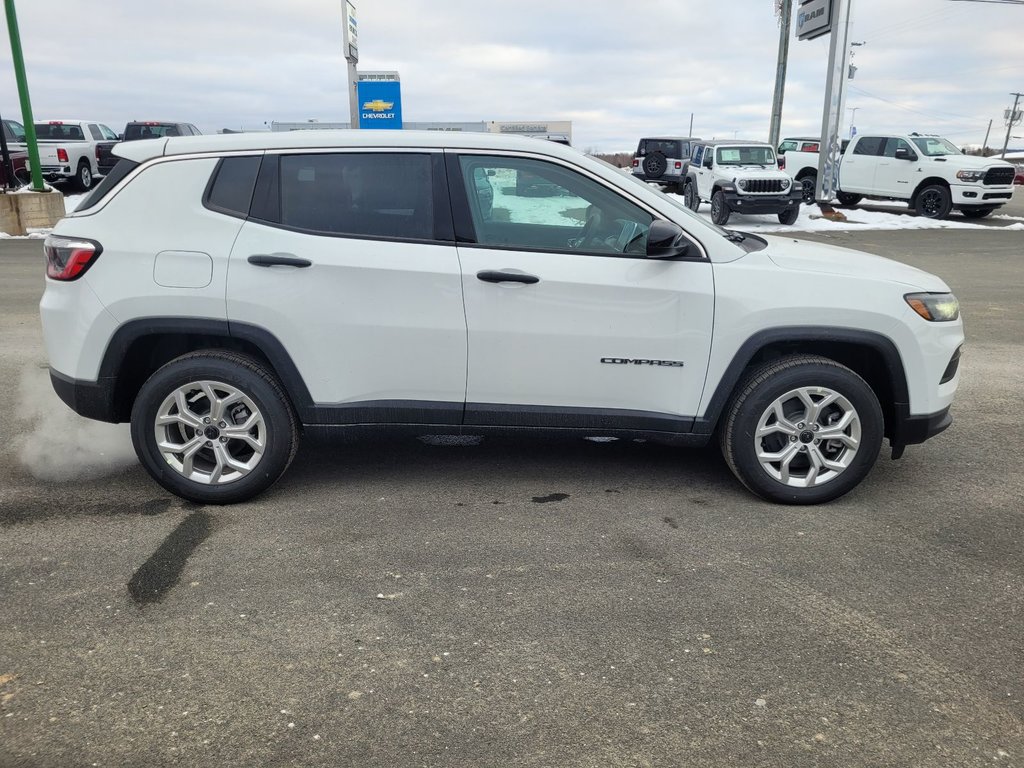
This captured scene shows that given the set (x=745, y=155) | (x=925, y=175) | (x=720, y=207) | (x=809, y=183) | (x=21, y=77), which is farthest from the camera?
(x=809, y=183)

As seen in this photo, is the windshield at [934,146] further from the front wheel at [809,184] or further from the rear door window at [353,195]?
the rear door window at [353,195]

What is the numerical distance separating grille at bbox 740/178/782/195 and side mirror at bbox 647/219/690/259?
52.5 ft

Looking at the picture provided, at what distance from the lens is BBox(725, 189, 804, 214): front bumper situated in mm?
18781

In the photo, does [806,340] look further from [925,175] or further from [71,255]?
[925,175]

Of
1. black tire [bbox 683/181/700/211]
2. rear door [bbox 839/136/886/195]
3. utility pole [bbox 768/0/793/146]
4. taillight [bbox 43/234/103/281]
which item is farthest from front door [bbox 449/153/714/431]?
utility pole [bbox 768/0/793/146]

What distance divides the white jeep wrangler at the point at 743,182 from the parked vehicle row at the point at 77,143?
46.5 ft

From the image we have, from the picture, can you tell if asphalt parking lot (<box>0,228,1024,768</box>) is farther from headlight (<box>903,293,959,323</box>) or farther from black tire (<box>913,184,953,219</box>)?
black tire (<box>913,184,953,219</box>)

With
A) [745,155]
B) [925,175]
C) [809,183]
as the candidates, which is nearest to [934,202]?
[925,175]

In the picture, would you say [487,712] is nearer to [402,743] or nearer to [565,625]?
[402,743]

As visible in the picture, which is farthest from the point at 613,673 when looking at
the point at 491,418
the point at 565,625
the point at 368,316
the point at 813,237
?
the point at 813,237

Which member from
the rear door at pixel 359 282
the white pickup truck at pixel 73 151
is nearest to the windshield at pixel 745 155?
the white pickup truck at pixel 73 151

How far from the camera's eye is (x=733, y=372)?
3.88 m

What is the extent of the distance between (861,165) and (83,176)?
21.5 m

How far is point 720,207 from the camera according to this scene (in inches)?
759
